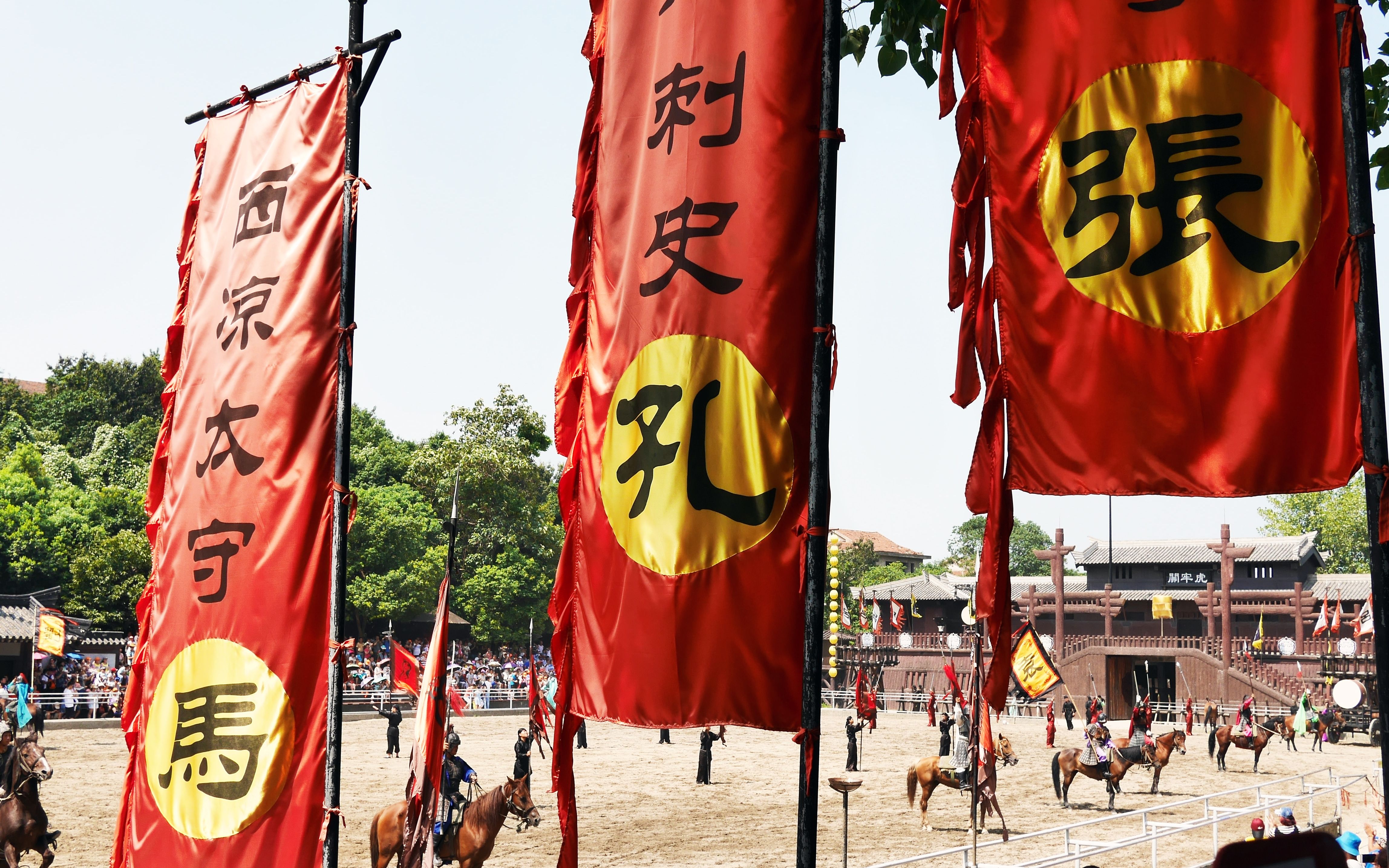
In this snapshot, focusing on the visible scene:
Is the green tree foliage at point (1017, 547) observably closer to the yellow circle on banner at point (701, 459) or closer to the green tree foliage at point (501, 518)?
the green tree foliage at point (501, 518)

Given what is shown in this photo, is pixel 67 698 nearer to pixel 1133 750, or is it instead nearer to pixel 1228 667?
pixel 1133 750

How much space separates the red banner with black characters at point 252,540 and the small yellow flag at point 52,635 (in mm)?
31012

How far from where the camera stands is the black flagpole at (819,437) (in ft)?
17.5

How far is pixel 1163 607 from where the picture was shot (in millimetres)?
57750

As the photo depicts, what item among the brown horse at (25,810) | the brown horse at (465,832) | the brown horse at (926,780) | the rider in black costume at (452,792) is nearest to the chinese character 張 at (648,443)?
the rider in black costume at (452,792)

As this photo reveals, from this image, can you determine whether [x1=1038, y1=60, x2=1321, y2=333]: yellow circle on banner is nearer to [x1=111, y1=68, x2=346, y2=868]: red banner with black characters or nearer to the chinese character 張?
the chinese character 張

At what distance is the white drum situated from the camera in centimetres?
4266

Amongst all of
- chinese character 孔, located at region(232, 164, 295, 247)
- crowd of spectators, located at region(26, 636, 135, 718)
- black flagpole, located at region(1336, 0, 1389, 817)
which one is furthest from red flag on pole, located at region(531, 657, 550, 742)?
crowd of spectators, located at region(26, 636, 135, 718)

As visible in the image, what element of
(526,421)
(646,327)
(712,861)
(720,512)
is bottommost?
(712,861)

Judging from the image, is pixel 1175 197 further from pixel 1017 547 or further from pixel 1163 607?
pixel 1017 547

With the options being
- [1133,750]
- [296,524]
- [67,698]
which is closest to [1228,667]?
[1133,750]

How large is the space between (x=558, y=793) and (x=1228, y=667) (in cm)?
4949

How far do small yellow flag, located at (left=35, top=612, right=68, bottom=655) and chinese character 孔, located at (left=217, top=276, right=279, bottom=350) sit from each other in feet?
106

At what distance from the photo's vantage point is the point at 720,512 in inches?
230
